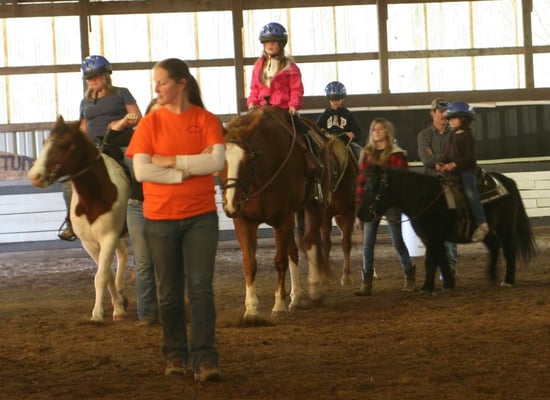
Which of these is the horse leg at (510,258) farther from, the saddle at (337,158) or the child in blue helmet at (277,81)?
the child in blue helmet at (277,81)

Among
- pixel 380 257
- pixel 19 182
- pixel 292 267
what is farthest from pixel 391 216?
pixel 19 182

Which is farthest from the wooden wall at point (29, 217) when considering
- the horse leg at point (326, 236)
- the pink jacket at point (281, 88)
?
the pink jacket at point (281, 88)

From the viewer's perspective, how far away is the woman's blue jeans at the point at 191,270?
21.5 ft

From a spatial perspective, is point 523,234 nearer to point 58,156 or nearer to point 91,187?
point 91,187

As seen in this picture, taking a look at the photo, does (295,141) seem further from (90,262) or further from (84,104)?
(90,262)

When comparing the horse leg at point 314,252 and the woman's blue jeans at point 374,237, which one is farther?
the woman's blue jeans at point 374,237

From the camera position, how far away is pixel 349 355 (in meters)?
7.53

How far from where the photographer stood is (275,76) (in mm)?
11055

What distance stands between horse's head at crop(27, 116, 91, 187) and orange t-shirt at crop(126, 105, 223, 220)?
117 inches

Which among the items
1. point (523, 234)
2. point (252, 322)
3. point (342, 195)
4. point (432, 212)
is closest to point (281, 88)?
point (432, 212)

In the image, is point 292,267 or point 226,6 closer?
point 292,267

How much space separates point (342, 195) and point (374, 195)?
176 cm

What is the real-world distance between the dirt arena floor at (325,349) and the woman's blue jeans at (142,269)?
0.68 ft

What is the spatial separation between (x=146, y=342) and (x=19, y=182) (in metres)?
14.8
